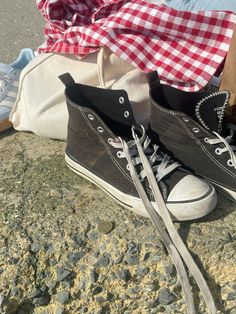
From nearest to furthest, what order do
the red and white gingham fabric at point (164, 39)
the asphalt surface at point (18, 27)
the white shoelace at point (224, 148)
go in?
1. the white shoelace at point (224, 148)
2. the red and white gingham fabric at point (164, 39)
3. the asphalt surface at point (18, 27)

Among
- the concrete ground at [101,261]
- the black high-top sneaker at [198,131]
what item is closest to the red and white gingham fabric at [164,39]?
the black high-top sneaker at [198,131]

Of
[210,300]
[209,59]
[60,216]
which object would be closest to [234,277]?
[210,300]

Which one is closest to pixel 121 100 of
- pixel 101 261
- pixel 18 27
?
pixel 101 261

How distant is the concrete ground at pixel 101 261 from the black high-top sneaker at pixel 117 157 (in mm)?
57

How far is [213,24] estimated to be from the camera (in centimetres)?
142

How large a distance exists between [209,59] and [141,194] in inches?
18.0

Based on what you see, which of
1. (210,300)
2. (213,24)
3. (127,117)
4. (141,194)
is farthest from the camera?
(213,24)

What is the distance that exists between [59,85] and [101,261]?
522 millimetres

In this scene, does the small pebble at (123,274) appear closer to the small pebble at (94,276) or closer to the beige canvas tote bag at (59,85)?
the small pebble at (94,276)

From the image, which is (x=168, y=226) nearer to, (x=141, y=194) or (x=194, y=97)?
(x=141, y=194)

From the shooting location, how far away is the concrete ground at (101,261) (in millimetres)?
1170

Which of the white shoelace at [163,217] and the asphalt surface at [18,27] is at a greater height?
the white shoelace at [163,217]

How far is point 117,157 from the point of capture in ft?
4.10


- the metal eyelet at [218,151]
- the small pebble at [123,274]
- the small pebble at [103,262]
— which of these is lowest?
the small pebble at [123,274]
